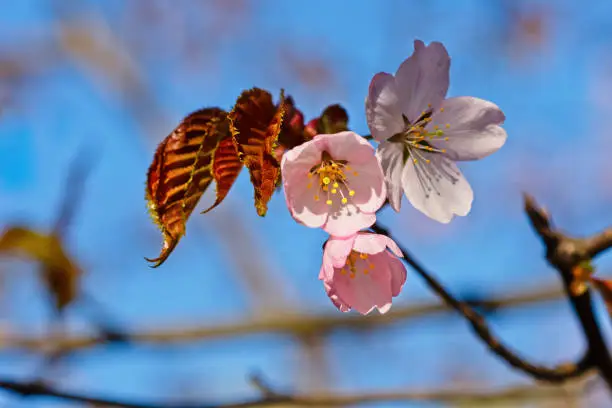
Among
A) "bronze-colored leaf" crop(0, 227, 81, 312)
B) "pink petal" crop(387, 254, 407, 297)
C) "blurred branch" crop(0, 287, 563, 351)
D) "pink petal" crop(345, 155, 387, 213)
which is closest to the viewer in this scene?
"pink petal" crop(345, 155, 387, 213)

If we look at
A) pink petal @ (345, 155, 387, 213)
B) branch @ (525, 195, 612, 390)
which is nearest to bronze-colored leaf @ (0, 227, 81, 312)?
pink petal @ (345, 155, 387, 213)

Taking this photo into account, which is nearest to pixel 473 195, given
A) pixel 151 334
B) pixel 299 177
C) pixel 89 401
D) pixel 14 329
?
pixel 299 177

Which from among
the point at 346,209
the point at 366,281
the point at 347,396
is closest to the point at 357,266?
the point at 366,281

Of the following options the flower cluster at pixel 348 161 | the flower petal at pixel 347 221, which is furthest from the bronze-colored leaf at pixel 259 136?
the flower petal at pixel 347 221

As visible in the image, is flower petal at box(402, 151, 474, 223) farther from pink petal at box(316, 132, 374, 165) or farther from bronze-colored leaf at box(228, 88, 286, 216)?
bronze-colored leaf at box(228, 88, 286, 216)

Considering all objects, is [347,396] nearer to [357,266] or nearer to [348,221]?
[357,266]

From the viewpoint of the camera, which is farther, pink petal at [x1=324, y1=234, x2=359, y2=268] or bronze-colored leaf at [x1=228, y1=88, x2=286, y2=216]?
pink petal at [x1=324, y1=234, x2=359, y2=268]
